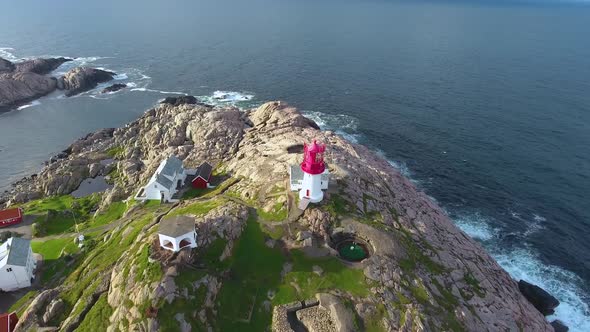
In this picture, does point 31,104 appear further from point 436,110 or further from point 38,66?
point 436,110

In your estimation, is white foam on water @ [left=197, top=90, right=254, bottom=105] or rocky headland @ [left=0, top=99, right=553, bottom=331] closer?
rocky headland @ [left=0, top=99, right=553, bottom=331]

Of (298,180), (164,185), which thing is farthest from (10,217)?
(298,180)

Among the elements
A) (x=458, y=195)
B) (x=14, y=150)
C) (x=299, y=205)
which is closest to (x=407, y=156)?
(x=458, y=195)

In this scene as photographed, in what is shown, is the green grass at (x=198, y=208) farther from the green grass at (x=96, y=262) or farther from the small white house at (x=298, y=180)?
the small white house at (x=298, y=180)

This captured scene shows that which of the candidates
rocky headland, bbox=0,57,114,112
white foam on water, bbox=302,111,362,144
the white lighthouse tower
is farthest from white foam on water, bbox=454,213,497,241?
rocky headland, bbox=0,57,114,112

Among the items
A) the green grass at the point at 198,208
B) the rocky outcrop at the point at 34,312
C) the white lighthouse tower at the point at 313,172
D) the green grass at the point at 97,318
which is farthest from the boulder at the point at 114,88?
the green grass at the point at 97,318

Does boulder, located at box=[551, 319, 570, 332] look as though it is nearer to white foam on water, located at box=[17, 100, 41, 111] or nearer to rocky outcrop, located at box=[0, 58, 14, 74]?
white foam on water, located at box=[17, 100, 41, 111]

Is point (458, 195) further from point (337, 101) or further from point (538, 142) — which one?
point (337, 101)
